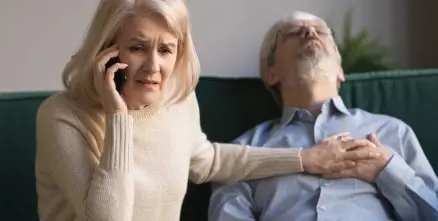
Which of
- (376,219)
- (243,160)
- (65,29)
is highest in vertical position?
(65,29)

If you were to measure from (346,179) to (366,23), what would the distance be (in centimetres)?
90

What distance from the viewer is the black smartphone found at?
1579 millimetres

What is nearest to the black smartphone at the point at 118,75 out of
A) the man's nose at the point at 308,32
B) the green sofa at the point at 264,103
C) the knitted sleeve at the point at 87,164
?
the knitted sleeve at the point at 87,164

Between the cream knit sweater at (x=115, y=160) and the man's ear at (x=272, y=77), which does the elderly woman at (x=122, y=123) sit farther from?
the man's ear at (x=272, y=77)

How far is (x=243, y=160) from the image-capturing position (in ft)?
6.19

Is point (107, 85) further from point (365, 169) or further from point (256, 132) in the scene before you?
point (365, 169)

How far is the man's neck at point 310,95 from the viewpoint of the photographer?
2064 mm

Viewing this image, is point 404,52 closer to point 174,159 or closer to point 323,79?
point 323,79

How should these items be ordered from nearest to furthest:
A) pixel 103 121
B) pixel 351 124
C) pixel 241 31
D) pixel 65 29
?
pixel 103 121
pixel 351 124
pixel 65 29
pixel 241 31

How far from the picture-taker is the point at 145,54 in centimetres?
157

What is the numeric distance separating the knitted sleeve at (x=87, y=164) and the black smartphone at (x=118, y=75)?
0.38 ft

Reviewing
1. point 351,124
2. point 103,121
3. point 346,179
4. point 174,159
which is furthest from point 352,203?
point 103,121

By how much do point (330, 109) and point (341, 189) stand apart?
252mm

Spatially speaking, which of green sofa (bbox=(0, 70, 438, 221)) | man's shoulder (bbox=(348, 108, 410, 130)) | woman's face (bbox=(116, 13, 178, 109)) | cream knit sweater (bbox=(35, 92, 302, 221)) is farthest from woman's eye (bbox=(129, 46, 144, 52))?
man's shoulder (bbox=(348, 108, 410, 130))
